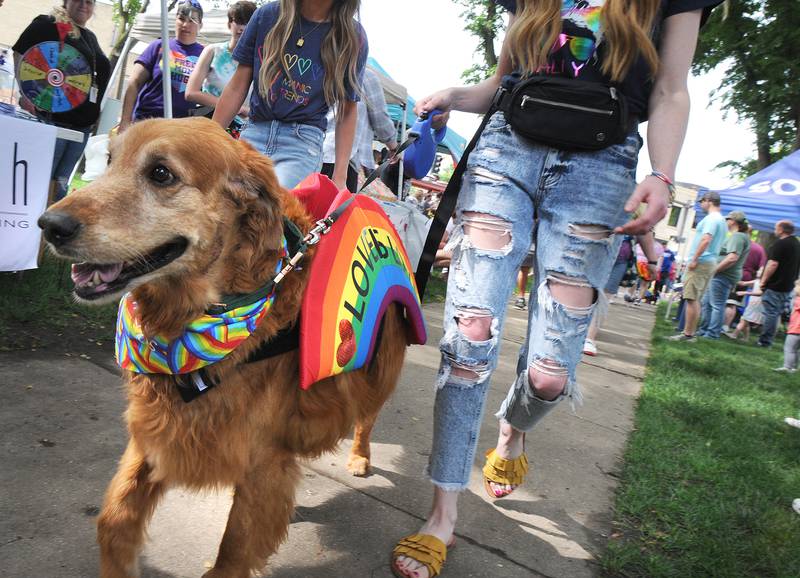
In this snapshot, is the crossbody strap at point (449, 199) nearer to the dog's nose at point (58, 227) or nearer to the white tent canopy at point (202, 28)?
the dog's nose at point (58, 227)

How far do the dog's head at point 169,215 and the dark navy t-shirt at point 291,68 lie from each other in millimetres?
1157

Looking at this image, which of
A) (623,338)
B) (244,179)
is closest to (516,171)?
(244,179)

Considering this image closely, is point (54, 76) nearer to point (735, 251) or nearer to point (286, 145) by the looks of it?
point (286, 145)

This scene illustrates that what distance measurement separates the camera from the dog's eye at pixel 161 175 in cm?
162

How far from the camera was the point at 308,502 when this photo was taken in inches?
94.2

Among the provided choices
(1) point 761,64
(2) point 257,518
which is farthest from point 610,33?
(1) point 761,64

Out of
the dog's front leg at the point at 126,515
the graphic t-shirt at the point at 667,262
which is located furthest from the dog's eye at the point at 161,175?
the graphic t-shirt at the point at 667,262

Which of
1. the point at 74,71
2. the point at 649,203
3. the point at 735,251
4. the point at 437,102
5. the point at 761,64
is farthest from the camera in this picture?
the point at 761,64

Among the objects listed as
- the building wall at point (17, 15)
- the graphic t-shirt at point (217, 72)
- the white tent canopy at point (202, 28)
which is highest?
the building wall at point (17, 15)

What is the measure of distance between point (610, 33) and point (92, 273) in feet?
6.03

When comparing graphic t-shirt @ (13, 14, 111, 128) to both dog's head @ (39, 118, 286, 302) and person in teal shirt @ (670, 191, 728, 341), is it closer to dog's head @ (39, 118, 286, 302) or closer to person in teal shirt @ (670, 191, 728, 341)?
dog's head @ (39, 118, 286, 302)

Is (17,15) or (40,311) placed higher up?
(17,15)

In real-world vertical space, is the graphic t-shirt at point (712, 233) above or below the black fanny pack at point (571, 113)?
below

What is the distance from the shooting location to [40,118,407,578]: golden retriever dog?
156cm
